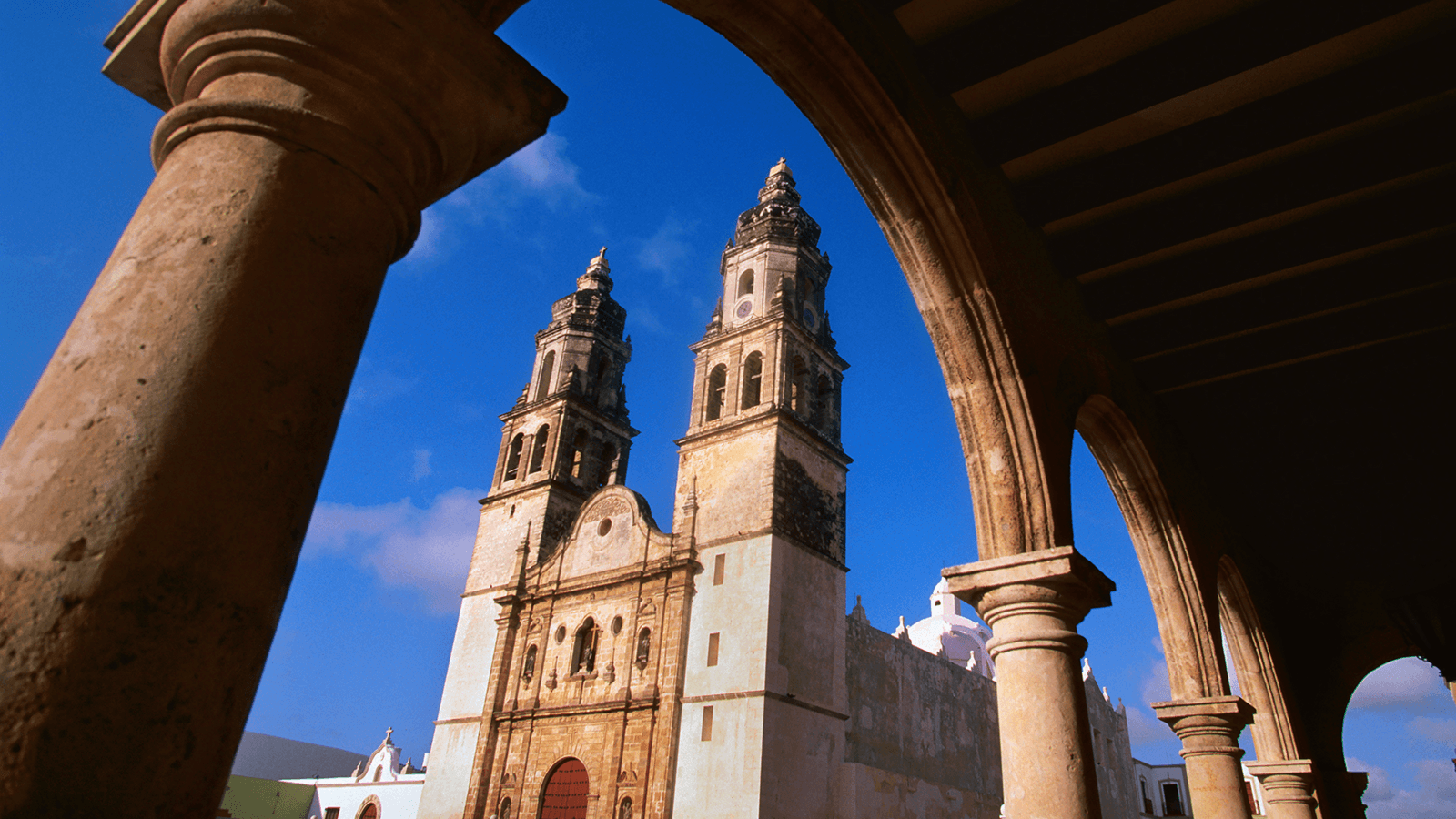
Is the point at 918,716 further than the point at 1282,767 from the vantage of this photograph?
Yes

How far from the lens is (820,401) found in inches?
757

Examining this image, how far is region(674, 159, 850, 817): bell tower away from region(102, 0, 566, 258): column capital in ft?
46.1

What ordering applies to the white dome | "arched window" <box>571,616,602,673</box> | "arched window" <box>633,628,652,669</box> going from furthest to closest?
the white dome, "arched window" <box>571,616,602,673</box>, "arched window" <box>633,628,652,669</box>

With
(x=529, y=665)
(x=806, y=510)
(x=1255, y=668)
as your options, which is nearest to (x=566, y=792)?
(x=529, y=665)

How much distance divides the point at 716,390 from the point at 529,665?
7.37m

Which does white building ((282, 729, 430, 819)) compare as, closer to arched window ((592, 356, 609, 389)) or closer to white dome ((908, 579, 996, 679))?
arched window ((592, 356, 609, 389))

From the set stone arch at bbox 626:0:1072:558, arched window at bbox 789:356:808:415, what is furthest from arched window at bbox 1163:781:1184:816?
stone arch at bbox 626:0:1072:558

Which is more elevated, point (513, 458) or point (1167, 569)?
point (513, 458)

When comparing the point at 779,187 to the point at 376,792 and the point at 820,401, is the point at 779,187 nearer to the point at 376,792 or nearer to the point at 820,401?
the point at 820,401

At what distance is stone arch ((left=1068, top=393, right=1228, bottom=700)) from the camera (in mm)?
5664

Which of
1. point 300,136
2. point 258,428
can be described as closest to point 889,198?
point 300,136

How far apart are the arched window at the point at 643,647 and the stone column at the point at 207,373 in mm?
16220

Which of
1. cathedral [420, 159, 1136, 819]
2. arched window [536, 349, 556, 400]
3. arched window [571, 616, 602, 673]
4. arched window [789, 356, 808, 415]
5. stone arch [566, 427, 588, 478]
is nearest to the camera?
cathedral [420, 159, 1136, 819]

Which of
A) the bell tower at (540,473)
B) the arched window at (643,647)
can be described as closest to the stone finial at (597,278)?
the bell tower at (540,473)
